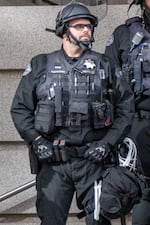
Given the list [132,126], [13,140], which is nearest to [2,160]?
[13,140]

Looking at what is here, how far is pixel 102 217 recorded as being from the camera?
4848mm

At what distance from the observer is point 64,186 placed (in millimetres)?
4840

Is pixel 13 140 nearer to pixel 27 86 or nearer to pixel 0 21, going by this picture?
pixel 0 21

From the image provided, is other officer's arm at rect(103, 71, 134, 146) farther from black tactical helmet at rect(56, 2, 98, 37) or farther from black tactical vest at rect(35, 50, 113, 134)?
black tactical helmet at rect(56, 2, 98, 37)

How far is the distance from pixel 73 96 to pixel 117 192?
2.37 feet

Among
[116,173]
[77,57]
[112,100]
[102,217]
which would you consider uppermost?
[77,57]

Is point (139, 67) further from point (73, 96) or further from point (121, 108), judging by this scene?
point (73, 96)

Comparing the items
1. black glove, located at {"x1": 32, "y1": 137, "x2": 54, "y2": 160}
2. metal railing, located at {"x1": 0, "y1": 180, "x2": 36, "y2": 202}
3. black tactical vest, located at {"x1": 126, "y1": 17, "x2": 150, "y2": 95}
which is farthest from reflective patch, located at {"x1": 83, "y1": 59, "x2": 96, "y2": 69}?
metal railing, located at {"x1": 0, "y1": 180, "x2": 36, "y2": 202}

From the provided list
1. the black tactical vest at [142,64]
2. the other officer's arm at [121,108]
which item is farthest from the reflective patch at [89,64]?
the black tactical vest at [142,64]

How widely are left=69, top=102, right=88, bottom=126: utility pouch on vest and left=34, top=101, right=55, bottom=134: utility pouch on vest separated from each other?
0.13 m

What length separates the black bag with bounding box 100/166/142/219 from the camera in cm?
472

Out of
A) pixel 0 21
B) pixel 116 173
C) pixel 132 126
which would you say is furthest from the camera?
pixel 0 21

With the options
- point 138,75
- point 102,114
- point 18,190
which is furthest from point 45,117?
point 18,190

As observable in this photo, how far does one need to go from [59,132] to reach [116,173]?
0.49m
